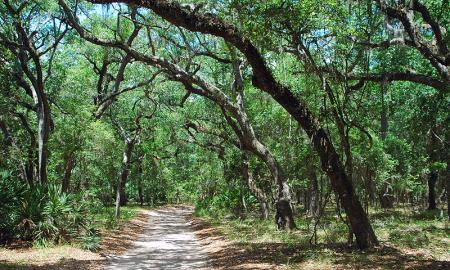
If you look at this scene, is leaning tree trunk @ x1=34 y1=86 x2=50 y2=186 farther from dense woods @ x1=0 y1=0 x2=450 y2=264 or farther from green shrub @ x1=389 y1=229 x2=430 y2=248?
green shrub @ x1=389 y1=229 x2=430 y2=248

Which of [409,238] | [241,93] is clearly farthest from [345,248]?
[241,93]

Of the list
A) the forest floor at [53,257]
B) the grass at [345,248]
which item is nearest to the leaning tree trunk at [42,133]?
the forest floor at [53,257]

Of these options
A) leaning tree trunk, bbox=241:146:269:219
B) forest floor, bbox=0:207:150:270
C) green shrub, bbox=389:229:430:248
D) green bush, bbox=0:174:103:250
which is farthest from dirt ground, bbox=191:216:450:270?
leaning tree trunk, bbox=241:146:269:219

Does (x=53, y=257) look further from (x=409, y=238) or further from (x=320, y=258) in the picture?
(x=409, y=238)

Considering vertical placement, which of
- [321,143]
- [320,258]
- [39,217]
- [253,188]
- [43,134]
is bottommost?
[320,258]

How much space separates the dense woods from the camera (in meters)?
9.88

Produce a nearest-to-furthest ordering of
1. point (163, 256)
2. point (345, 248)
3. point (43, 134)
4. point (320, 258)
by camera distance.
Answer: point (320, 258), point (345, 248), point (163, 256), point (43, 134)

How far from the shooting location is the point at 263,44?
32.0 ft

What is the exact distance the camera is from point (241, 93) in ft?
52.7

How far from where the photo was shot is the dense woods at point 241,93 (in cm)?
988

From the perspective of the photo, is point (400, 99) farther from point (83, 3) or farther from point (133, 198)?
point (133, 198)

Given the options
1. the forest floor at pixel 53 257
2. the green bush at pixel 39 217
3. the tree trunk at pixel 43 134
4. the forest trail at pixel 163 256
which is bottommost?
the forest trail at pixel 163 256

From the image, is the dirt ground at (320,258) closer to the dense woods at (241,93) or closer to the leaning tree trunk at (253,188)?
the dense woods at (241,93)

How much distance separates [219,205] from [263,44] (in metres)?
20.0
